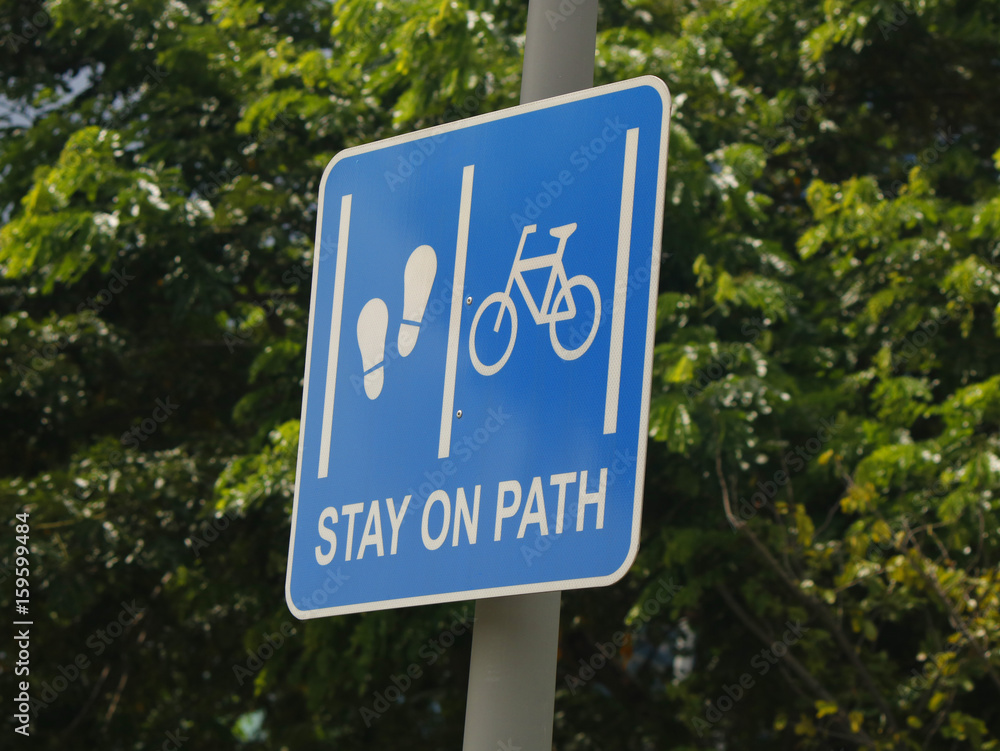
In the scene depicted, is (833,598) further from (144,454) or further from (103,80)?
(103,80)

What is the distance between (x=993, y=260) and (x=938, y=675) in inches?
89.3

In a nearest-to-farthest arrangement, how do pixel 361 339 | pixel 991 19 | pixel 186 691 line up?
pixel 361 339
pixel 991 19
pixel 186 691

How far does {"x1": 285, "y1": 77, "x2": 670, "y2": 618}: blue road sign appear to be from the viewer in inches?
62.8

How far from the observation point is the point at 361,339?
1904 millimetres

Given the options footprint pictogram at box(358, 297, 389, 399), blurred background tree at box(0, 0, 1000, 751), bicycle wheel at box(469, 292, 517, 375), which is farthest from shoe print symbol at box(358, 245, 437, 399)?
blurred background tree at box(0, 0, 1000, 751)

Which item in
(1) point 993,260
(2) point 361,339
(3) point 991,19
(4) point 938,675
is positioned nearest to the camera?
(2) point 361,339

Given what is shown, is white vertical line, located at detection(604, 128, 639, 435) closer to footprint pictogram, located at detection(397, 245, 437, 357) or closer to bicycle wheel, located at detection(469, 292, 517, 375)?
bicycle wheel, located at detection(469, 292, 517, 375)

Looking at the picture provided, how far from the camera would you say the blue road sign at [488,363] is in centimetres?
160

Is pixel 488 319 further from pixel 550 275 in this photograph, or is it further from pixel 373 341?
pixel 373 341

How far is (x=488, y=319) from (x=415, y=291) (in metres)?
0.16

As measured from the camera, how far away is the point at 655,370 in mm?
5965

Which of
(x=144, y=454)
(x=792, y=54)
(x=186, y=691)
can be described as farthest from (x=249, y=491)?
(x=792, y=54)

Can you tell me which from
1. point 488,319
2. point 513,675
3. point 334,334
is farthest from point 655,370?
point 513,675

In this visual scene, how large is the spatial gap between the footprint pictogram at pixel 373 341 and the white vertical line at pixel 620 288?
1.34 feet
